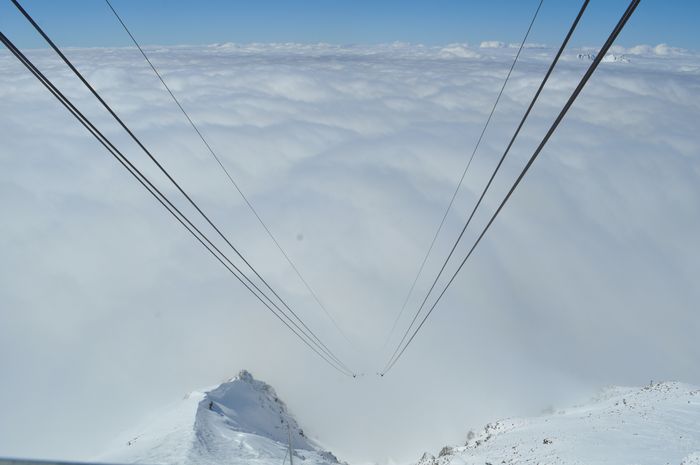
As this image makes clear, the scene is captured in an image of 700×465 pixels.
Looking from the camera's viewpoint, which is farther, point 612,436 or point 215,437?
point 215,437

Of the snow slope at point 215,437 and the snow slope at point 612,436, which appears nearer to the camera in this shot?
the snow slope at point 612,436

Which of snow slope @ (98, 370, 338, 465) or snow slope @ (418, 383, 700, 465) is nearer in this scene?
snow slope @ (418, 383, 700, 465)

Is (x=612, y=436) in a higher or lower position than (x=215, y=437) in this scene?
lower

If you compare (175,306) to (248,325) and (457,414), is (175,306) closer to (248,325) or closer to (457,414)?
(248,325)

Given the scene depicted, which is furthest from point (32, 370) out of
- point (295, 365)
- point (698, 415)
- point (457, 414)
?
point (698, 415)
